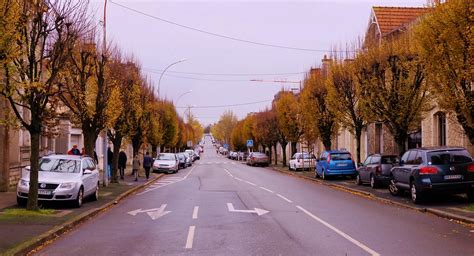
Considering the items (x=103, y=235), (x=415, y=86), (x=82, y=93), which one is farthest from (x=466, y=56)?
(x=82, y=93)

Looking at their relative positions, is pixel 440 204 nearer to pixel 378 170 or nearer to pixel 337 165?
pixel 378 170

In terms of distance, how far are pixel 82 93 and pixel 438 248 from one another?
45.1 ft

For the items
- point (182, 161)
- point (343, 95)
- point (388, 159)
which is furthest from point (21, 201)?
point (182, 161)

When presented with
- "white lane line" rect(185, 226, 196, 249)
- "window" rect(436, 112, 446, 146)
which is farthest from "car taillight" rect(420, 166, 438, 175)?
"window" rect(436, 112, 446, 146)

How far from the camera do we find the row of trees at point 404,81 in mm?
14367

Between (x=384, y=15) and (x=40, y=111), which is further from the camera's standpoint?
(x=384, y=15)

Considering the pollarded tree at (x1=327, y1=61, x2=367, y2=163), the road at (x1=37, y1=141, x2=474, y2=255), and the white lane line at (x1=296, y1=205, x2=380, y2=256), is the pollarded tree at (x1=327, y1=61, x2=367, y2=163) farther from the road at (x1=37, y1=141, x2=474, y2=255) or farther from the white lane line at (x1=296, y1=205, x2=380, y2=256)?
the white lane line at (x1=296, y1=205, x2=380, y2=256)

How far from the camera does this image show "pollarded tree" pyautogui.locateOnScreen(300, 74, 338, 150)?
32.6 metres

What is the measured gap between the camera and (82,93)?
1919 cm

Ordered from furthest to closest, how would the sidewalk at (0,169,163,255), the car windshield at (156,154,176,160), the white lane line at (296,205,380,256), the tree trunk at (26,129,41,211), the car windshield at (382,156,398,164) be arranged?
the car windshield at (156,154,176,160)
the car windshield at (382,156,398,164)
the tree trunk at (26,129,41,211)
the sidewalk at (0,169,163,255)
the white lane line at (296,205,380,256)

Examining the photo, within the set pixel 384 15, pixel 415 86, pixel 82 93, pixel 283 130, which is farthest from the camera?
pixel 283 130

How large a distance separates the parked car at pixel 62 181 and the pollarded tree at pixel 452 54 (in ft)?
35.1

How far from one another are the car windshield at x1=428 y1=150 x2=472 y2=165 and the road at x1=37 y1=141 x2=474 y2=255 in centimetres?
172

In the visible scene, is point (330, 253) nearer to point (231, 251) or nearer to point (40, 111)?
point (231, 251)
